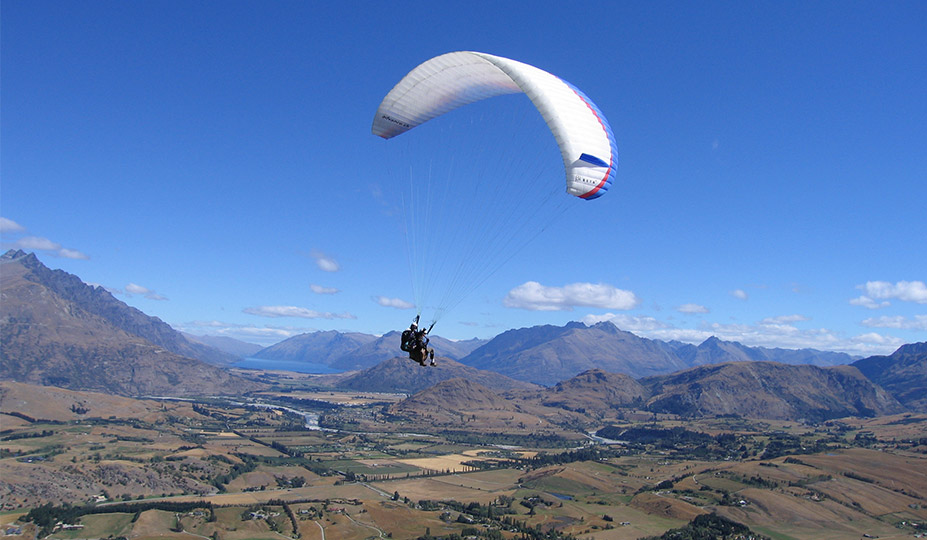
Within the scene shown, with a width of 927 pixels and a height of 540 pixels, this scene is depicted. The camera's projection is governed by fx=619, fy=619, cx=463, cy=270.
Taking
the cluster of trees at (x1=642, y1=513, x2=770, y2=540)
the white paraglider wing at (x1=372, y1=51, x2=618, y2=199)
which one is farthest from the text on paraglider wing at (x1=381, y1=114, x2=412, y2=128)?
the cluster of trees at (x1=642, y1=513, x2=770, y2=540)

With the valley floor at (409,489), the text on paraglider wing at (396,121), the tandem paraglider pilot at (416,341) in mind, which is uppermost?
the text on paraglider wing at (396,121)

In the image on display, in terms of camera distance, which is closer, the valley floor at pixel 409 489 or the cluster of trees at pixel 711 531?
the cluster of trees at pixel 711 531

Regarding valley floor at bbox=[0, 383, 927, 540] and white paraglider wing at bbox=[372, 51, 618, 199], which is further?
valley floor at bbox=[0, 383, 927, 540]

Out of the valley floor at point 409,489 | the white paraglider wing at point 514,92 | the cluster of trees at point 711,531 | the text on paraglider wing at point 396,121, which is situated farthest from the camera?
the valley floor at point 409,489

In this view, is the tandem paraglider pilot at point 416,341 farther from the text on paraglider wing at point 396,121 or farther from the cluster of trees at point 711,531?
the cluster of trees at point 711,531

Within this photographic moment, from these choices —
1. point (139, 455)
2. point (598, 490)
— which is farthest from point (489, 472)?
point (139, 455)

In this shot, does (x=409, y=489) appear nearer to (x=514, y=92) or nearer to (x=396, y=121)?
(x=396, y=121)

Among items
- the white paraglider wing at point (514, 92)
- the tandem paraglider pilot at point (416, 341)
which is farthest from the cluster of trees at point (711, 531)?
the white paraglider wing at point (514, 92)

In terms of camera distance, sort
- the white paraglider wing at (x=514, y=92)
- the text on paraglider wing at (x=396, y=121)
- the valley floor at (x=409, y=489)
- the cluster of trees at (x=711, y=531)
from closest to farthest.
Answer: the white paraglider wing at (x=514, y=92)
the text on paraglider wing at (x=396, y=121)
the cluster of trees at (x=711, y=531)
the valley floor at (x=409, y=489)

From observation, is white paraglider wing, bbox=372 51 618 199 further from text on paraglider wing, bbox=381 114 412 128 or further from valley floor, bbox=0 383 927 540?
valley floor, bbox=0 383 927 540
